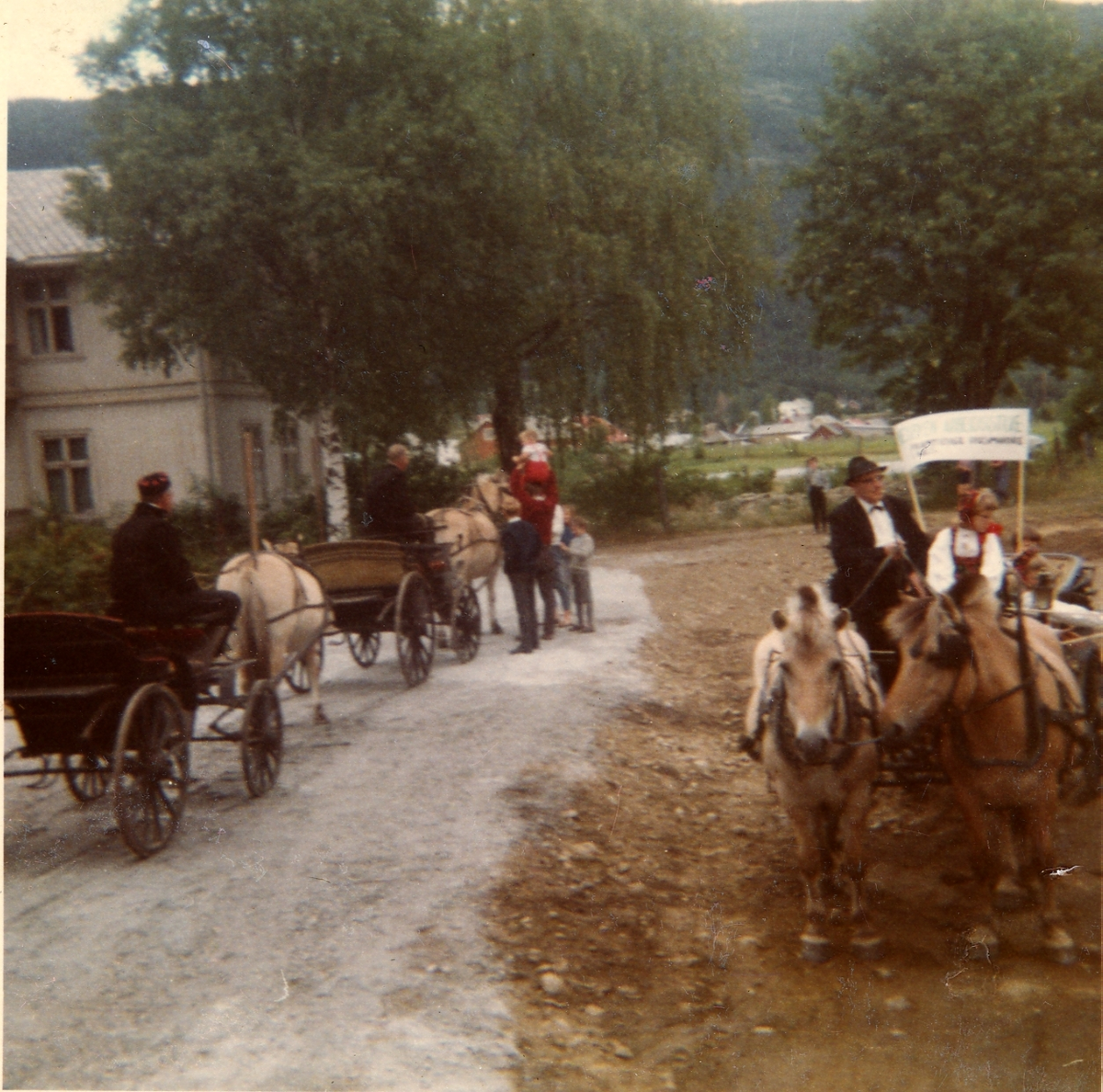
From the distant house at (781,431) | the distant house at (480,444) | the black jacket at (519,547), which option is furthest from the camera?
the distant house at (781,431)

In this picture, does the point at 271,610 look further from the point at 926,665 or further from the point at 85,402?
the point at 85,402

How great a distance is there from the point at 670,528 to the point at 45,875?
26.1 m

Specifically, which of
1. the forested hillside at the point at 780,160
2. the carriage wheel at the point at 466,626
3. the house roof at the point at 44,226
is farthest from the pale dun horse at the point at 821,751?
the house roof at the point at 44,226

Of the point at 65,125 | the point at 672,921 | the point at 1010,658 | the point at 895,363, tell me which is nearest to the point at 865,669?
the point at 1010,658

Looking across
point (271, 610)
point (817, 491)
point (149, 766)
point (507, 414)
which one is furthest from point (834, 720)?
point (817, 491)

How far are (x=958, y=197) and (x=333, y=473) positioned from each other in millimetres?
15948

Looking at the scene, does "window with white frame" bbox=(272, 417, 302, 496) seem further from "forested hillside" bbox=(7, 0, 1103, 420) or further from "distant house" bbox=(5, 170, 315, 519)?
"forested hillside" bbox=(7, 0, 1103, 420)

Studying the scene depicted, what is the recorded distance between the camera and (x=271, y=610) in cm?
859

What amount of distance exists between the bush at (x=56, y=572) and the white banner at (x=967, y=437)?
6644mm

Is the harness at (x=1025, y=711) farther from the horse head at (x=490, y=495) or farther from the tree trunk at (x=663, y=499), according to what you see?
the tree trunk at (x=663, y=499)

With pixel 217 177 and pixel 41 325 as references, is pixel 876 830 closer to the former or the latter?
pixel 217 177

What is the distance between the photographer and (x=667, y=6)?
88.4ft

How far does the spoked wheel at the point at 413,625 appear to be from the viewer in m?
10.8

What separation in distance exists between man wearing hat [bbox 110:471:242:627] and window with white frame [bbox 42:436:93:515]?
16.5 metres
